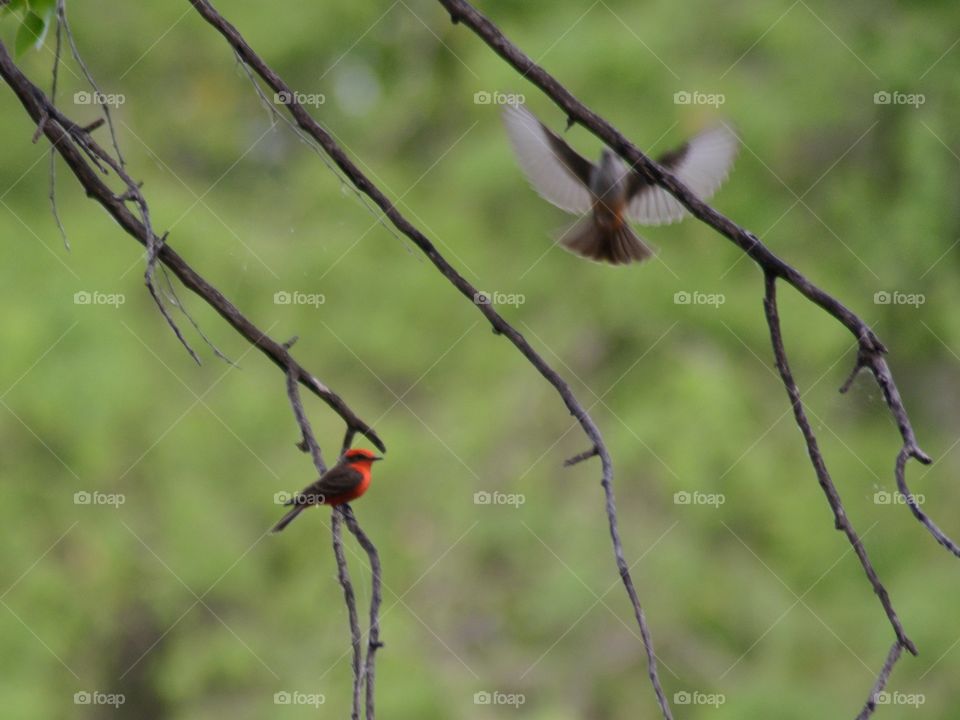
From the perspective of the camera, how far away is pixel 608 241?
361cm

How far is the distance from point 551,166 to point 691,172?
0.37m

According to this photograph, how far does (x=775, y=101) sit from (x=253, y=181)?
3.36 m

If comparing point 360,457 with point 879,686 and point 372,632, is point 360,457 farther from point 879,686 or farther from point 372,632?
point 879,686

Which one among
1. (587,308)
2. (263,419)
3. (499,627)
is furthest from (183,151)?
(499,627)

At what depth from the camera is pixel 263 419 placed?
6.95m

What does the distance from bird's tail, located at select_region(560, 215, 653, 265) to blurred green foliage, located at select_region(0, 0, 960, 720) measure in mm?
2828

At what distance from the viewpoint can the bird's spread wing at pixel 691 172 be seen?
326cm

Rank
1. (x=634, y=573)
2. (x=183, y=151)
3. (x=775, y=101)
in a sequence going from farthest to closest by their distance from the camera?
(x=183, y=151), (x=775, y=101), (x=634, y=573)

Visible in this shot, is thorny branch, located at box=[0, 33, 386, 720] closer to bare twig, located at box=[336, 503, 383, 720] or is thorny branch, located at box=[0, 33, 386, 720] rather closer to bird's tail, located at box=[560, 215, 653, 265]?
bare twig, located at box=[336, 503, 383, 720]

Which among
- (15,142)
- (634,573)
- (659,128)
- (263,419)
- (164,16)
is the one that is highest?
(164,16)

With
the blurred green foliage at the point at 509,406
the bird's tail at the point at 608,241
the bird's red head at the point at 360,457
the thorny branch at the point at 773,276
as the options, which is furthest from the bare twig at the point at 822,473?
the blurred green foliage at the point at 509,406

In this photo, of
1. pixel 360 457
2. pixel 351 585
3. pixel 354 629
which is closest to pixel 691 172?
pixel 360 457

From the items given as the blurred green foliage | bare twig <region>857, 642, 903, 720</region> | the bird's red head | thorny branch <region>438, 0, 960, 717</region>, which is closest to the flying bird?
the bird's red head

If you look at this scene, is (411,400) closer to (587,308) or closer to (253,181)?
(587,308)
